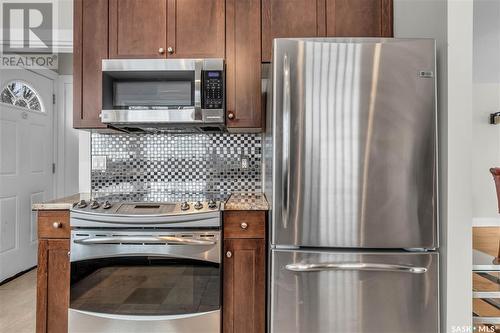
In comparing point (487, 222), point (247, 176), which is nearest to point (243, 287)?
point (247, 176)

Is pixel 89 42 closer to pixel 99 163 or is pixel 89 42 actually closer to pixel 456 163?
pixel 99 163

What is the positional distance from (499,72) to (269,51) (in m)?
4.05

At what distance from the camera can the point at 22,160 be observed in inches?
118

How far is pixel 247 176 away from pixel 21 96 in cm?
244

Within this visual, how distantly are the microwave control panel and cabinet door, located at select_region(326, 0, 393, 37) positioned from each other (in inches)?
28.6

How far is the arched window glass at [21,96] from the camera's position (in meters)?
2.84

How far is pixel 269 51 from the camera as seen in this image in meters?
1.92

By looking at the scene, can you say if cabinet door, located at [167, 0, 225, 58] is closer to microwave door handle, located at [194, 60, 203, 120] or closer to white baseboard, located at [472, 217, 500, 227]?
microwave door handle, located at [194, 60, 203, 120]

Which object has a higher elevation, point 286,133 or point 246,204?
point 286,133

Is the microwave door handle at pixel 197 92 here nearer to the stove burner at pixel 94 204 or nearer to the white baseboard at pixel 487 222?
the stove burner at pixel 94 204

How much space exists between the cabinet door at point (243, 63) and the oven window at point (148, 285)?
917 millimetres

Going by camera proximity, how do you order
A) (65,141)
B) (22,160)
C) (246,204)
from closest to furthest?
(246,204) → (22,160) → (65,141)

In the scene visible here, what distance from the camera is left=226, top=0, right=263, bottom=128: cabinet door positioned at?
1.92 m

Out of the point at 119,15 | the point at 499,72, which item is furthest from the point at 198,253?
the point at 499,72
